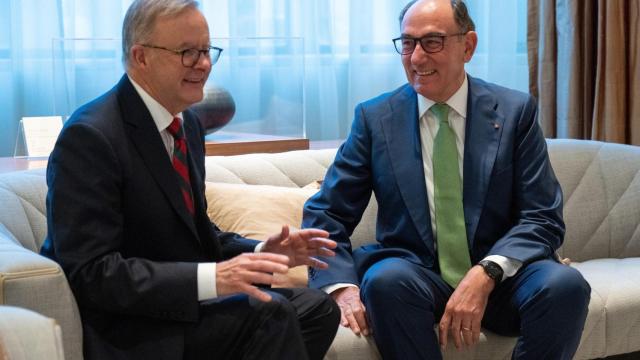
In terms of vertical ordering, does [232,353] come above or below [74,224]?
below

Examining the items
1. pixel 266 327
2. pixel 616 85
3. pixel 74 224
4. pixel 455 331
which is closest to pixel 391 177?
pixel 455 331

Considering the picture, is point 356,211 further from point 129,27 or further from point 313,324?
point 129,27

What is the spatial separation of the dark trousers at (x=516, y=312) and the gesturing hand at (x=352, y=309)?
1.1 inches

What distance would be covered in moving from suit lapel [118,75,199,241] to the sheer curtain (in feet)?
4.48

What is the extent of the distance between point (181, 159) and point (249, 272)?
387 mm

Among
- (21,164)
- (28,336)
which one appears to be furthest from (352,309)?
(21,164)

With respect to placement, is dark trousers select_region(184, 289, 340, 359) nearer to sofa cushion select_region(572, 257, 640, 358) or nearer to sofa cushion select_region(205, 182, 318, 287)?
sofa cushion select_region(205, 182, 318, 287)

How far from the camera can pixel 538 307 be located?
223 cm

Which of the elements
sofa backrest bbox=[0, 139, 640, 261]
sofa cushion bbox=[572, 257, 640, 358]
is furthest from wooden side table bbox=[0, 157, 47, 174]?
sofa cushion bbox=[572, 257, 640, 358]

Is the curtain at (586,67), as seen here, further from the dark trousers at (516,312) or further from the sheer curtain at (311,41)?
the dark trousers at (516,312)

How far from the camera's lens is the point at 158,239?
1965mm

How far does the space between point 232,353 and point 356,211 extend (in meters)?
0.74

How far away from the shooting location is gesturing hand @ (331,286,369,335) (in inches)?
90.7

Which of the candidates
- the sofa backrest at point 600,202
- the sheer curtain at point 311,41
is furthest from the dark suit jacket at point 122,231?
the sofa backrest at point 600,202
